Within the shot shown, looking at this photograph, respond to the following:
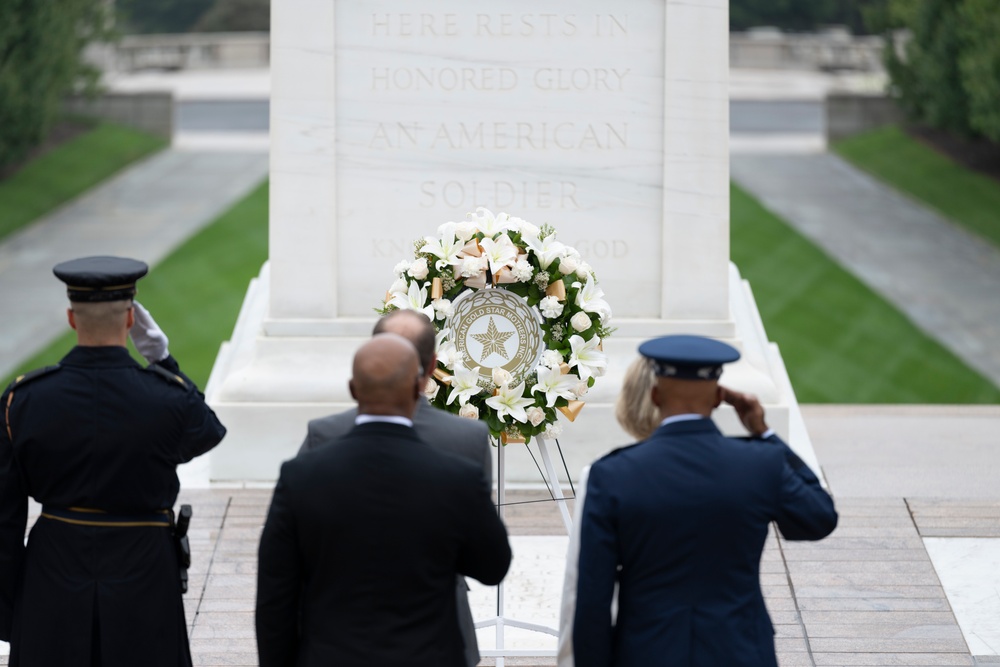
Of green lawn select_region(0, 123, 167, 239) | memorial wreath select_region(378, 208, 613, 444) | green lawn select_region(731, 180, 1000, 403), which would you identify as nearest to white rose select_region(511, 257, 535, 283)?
memorial wreath select_region(378, 208, 613, 444)

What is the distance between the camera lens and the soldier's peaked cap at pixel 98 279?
13.6ft

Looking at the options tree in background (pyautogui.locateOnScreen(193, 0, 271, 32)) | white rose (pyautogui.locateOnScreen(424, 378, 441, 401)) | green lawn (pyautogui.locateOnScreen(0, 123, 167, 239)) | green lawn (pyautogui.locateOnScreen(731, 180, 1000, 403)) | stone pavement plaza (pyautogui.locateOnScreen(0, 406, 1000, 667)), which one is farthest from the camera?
tree in background (pyautogui.locateOnScreen(193, 0, 271, 32))

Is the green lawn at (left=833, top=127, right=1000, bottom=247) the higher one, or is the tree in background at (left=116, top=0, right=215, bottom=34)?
the tree in background at (left=116, top=0, right=215, bottom=34)

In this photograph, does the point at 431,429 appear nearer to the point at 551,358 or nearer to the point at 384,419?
the point at 384,419

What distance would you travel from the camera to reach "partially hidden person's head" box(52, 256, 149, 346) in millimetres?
4156

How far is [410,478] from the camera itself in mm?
3537

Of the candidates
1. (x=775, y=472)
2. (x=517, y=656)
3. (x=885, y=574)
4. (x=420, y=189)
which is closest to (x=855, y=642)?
(x=885, y=574)

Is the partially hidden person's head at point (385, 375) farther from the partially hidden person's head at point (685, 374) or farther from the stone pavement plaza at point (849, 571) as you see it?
the stone pavement plaza at point (849, 571)

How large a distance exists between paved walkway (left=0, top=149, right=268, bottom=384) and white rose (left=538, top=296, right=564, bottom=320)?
26.1 ft

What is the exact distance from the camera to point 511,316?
5.39 m

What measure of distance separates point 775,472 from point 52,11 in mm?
14638

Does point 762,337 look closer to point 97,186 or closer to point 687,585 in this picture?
point 687,585

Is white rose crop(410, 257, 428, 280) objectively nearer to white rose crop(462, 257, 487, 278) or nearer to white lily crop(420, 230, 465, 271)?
white lily crop(420, 230, 465, 271)

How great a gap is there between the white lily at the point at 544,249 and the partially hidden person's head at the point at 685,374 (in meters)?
1.61
